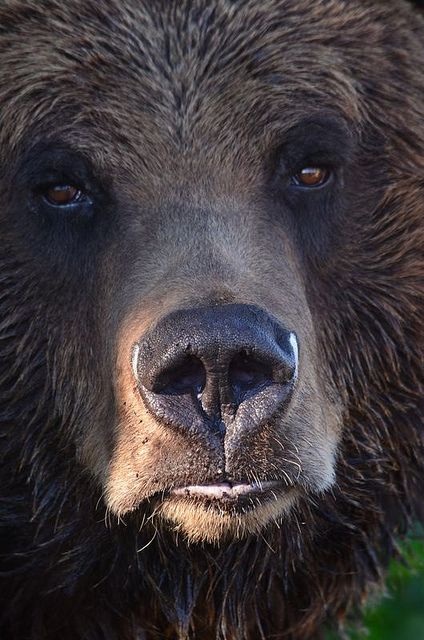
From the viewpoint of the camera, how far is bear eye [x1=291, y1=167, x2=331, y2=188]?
19.6 ft

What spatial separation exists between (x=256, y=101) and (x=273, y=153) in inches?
8.2

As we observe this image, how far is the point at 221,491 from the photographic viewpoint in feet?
17.3

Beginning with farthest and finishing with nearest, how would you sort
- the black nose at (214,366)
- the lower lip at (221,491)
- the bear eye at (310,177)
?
the bear eye at (310,177), the lower lip at (221,491), the black nose at (214,366)

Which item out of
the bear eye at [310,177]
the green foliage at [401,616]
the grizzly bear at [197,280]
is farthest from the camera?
the green foliage at [401,616]

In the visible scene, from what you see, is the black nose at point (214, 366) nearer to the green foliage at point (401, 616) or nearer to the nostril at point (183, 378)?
the nostril at point (183, 378)

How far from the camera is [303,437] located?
5430mm

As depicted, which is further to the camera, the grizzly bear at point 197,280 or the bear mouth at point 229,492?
the grizzly bear at point 197,280

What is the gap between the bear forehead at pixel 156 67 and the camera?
5785 millimetres

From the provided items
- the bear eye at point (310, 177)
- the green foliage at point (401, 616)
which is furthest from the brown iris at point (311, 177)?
the green foliage at point (401, 616)

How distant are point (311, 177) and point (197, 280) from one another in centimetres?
95

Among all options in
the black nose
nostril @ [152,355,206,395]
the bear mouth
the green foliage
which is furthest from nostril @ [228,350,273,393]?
the green foliage

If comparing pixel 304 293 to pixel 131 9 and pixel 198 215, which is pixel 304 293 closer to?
pixel 198 215

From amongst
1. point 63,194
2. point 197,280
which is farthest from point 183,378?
point 63,194

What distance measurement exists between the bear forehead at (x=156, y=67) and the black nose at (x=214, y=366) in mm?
1007
